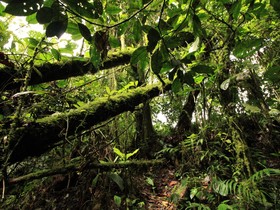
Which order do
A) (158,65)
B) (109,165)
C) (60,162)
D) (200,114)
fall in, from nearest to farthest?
1. (158,65)
2. (109,165)
3. (60,162)
4. (200,114)

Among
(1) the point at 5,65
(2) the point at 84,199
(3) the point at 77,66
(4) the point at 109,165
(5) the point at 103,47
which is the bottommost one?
(2) the point at 84,199

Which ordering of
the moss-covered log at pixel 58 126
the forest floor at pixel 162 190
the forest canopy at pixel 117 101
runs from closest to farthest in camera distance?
the forest canopy at pixel 117 101
the moss-covered log at pixel 58 126
the forest floor at pixel 162 190

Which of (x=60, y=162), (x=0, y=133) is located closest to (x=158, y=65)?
(x=0, y=133)

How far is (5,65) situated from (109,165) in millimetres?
1187

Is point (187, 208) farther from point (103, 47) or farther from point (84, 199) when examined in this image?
point (103, 47)

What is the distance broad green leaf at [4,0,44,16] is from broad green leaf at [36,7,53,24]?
0.02m

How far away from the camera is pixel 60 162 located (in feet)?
5.98

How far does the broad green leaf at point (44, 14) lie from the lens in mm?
641

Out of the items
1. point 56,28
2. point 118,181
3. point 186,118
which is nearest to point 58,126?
point 118,181

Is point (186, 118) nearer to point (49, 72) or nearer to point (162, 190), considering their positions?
point (162, 190)

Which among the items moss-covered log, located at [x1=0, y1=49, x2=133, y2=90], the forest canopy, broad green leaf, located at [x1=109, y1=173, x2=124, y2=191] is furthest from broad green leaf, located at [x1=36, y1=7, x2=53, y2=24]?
broad green leaf, located at [x1=109, y1=173, x2=124, y2=191]

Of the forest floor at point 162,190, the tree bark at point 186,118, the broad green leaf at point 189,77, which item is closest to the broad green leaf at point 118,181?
the forest floor at point 162,190

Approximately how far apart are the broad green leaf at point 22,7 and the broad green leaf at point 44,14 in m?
0.02

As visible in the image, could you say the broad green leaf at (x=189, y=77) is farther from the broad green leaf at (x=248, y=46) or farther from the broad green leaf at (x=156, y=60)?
the broad green leaf at (x=248, y=46)
